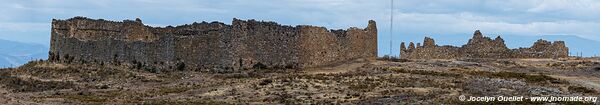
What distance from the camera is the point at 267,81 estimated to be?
127ft

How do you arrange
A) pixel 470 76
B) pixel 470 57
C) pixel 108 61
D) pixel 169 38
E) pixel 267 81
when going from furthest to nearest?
pixel 470 57 < pixel 108 61 < pixel 169 38 < pixel 470 76 < pixel 267 81

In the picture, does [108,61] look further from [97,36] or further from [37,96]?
[37,96]

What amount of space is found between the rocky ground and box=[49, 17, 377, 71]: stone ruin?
857mm

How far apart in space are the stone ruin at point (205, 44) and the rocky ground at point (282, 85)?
857mm

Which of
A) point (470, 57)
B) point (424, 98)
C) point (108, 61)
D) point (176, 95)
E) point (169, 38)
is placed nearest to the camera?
point (424, 98)

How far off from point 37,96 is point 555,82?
23049 mm

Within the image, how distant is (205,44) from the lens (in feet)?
150

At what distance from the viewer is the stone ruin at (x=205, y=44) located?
4569cm

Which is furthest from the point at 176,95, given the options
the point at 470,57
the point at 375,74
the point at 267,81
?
the point at 470,57

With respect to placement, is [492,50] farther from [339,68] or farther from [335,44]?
[339,68]

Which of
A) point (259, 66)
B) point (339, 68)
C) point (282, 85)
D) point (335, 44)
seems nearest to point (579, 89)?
point (282, 85)

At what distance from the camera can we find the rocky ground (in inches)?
1280

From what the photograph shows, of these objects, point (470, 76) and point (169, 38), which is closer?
point (470, 76)

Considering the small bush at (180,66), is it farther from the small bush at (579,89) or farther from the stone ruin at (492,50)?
the stone ruin at (492,50)
